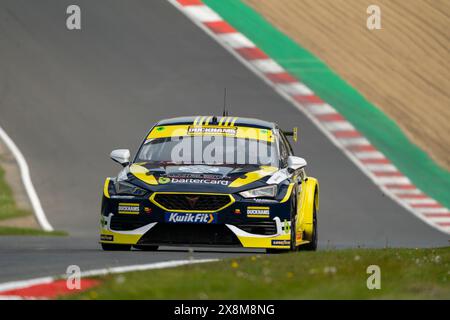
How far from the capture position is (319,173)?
78.7ft

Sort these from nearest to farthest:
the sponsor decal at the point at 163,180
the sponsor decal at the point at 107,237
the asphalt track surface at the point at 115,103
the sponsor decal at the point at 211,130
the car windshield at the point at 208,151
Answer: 1. the sponsor decal at the point at 163,180
2. the sponsor decal at the point at 107,237
3. the car windshield at the point at 208,151
4. the sponsor decal at the point at 211,130
5. the asphalt track surface at the point at 115,103

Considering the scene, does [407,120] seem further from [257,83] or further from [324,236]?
[324,236]

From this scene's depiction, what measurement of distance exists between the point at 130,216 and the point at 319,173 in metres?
10.6

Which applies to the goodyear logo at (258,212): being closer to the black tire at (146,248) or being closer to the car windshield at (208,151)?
the car windshield at (208,151)

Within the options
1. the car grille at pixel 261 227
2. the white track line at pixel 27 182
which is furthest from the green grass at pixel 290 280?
the white track line at pixel 27 182

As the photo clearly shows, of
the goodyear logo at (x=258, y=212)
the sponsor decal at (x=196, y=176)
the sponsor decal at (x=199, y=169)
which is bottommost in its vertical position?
the goodyear logo at (x=258, y=212)

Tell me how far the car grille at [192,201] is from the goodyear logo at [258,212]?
235 mm

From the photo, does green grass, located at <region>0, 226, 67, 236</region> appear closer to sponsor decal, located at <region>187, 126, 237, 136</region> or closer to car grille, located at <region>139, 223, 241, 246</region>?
sponsor decal, located at <region>187, 126, 237, 136</region>

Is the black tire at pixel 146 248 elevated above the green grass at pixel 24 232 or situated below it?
above

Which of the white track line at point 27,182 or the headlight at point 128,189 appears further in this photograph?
the white track line at point 27,182

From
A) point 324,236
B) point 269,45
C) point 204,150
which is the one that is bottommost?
point 324,236

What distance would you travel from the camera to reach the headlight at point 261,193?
13.7m

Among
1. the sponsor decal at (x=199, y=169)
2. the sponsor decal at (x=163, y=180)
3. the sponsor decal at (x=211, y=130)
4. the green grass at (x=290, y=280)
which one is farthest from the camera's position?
the sponsor decal at (x=211, y=130)
